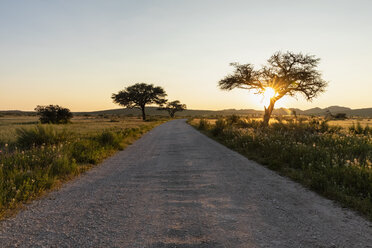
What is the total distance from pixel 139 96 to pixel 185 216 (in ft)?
205

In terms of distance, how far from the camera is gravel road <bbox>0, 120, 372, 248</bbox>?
3.07 m

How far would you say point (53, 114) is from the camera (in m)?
40.8

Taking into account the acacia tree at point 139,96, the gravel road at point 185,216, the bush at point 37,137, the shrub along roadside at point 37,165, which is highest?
the acacia tree at point 139,96

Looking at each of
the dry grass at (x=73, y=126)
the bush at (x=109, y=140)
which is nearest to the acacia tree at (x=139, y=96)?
the dry grass at (x=73, y=126)

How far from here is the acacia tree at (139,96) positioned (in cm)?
6266

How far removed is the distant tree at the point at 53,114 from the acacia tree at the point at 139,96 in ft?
66.9

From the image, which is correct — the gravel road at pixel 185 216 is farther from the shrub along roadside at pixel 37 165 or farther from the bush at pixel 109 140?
the bush at pixel 109 140

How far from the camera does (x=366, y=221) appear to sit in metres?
3.72

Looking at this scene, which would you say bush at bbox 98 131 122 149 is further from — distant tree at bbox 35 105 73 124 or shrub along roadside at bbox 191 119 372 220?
distant tree at bbox 35 105 73 124

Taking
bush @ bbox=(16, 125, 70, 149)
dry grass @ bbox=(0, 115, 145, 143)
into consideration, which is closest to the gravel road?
bush @ bbox=(16, 125, 70, 149)

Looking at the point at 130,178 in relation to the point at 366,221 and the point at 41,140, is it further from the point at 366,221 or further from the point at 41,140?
the point at 41,140

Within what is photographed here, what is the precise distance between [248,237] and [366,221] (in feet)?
7.26

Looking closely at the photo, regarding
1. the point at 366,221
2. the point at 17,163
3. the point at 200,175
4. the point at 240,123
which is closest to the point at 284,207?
the point at 366,221

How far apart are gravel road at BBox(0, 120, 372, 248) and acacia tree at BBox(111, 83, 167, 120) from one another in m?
58.7
